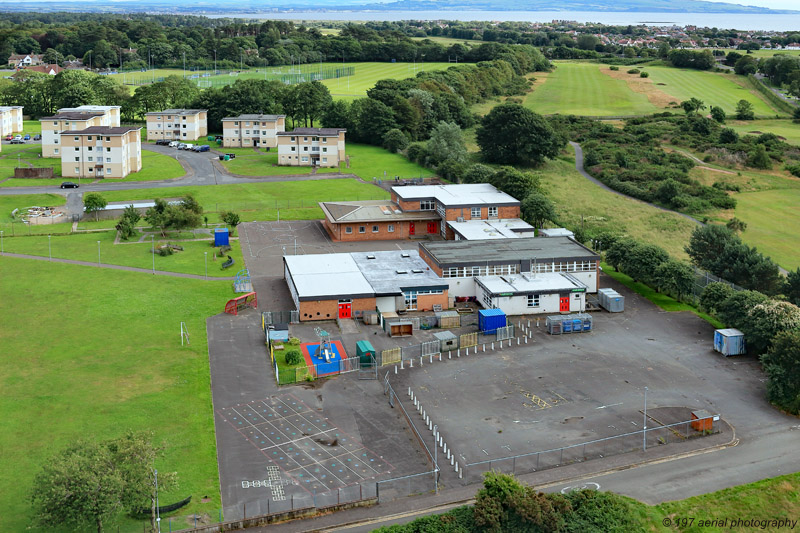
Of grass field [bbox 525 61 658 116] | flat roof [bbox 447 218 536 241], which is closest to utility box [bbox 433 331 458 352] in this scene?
flat roof [bbox 447 218 536 241]

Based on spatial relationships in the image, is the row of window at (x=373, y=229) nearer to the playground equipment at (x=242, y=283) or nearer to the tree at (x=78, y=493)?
the playground equipment at (x=242, y=283)

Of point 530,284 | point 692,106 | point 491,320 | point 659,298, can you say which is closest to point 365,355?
point 491,320

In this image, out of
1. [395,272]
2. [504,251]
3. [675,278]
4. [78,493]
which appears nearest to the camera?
[78,493]

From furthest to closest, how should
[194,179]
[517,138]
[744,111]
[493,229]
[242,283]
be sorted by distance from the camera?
[744,111] → [517,138] → [194,179] → [493,229] → [242,283]

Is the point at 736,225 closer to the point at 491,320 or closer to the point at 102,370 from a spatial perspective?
the point at 491,320

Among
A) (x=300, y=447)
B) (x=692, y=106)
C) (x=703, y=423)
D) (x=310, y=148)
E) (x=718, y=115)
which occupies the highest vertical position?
(x=692, y=106)

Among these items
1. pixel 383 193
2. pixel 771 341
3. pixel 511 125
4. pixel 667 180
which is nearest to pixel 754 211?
pixel 667 180

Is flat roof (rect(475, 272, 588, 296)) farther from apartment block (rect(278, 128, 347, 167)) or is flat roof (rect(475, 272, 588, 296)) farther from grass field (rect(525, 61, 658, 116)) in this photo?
grass field (rect(525, 61, 658, 116))
